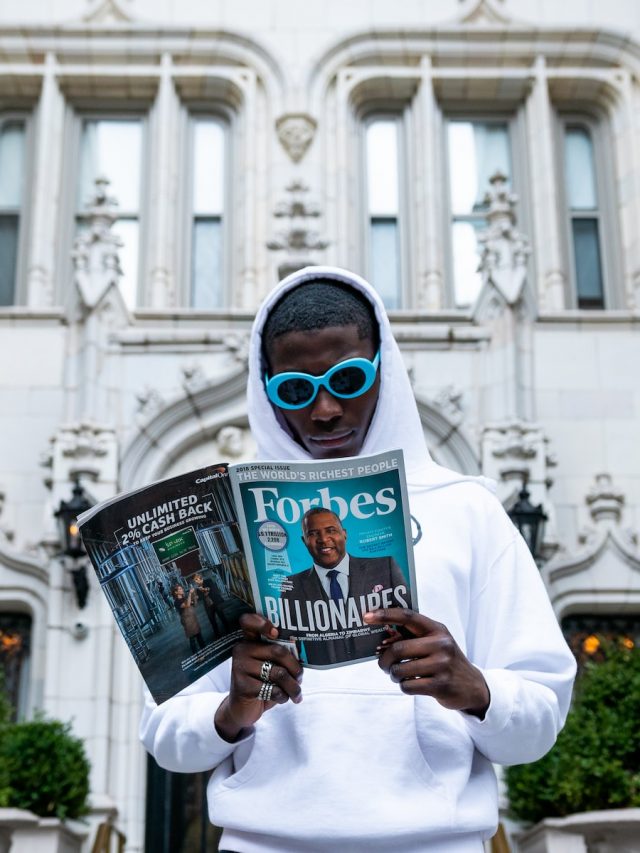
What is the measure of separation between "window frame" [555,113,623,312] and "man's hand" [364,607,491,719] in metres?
9.43

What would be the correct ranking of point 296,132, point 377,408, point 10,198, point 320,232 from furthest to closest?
point 10,198
point 296,132
point 320,232
point 377,408

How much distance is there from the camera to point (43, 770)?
25.9 ft

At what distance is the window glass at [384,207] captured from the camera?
11836mm

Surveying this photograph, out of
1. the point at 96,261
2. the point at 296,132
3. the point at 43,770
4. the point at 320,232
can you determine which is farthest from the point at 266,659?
the point at 296,132

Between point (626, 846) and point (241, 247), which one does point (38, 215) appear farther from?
point (626, 846)

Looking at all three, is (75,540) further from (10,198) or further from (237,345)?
(10,198)

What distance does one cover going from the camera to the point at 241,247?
11.6m

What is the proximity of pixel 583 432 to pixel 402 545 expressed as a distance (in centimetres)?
797

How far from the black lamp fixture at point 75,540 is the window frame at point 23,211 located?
300cm

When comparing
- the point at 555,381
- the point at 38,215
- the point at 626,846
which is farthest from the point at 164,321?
the point at 626,846

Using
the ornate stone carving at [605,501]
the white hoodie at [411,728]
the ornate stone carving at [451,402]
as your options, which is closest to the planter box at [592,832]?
the ornate stone carving at [605,501]

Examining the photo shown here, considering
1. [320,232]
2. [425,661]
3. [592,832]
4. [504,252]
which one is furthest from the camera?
[320,232]

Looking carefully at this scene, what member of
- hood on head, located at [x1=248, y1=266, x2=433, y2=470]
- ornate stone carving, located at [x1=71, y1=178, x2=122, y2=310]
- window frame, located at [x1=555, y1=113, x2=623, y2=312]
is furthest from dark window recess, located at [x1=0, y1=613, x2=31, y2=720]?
hood on head, located at [x1=248, y1=266, x2=433, y2=470]

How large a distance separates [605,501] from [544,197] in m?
3.21
